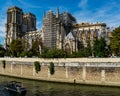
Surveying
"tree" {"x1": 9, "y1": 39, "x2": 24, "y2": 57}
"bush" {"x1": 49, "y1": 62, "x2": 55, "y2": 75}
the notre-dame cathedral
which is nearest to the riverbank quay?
"bush" {"x1": 49, "y1": 62, "x2": 55, "y2": 75}

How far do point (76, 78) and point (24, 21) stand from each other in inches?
3760

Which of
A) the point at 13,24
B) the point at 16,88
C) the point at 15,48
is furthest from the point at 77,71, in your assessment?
the point at 13,24

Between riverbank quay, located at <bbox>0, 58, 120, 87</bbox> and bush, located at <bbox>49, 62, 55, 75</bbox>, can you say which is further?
bush, located at <bbox>49, 62, 55, 75</bbox>

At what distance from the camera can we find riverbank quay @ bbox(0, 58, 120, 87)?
55.0 metres

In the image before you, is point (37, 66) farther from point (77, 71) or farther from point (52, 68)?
point (77, 71)

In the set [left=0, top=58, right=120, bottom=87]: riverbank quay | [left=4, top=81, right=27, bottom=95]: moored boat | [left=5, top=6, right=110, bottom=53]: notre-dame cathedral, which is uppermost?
[left=5, top=6, right=110, bottom=53]: notre-dame cathedral

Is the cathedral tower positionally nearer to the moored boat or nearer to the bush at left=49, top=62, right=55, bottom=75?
the bush at left=49, top=62, right=55, bottom=75

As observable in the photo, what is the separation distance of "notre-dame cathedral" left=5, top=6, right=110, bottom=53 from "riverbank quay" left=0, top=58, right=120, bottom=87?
127 feet

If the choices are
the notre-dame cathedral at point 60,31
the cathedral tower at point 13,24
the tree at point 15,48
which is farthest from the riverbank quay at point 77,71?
the cathedral tower at point 13,24

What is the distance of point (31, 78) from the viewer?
68.1 m

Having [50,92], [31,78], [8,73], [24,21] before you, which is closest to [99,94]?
[50,92]

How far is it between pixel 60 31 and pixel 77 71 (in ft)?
Result: 200

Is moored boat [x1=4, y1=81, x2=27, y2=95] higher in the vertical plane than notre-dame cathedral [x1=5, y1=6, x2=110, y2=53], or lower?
lower

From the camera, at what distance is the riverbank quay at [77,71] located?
55031 mm
